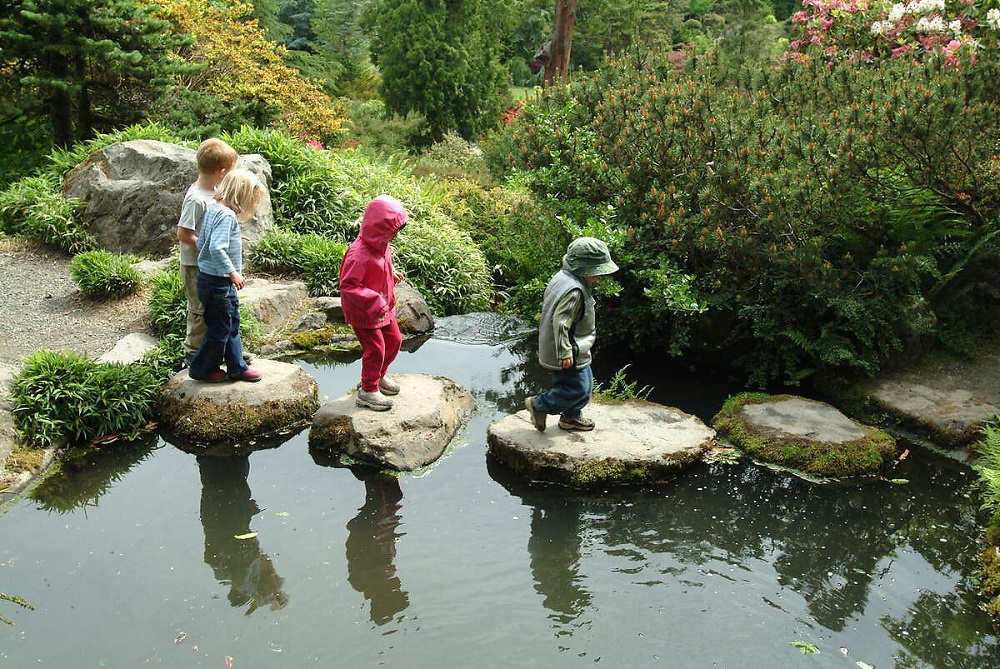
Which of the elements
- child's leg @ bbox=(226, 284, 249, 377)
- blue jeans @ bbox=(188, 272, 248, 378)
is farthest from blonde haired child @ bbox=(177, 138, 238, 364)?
child's leg @ bbox=(226, 284, 249, 377)

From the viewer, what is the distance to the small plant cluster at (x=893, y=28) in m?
8.17

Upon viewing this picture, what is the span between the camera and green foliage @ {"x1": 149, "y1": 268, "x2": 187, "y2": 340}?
7.64 meters

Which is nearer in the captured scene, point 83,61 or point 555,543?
point 555,543

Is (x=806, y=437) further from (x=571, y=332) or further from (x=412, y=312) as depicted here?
(x=412, y=312)

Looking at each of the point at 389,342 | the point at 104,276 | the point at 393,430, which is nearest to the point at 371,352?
the point at 389,342

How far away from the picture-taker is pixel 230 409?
20.8ft

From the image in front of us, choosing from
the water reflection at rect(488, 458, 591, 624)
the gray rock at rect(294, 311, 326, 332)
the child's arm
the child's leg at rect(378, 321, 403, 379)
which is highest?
the child's arm

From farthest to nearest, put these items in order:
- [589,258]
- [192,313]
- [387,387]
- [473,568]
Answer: [192,313] → [387,387] → [589,258] → [473,568]

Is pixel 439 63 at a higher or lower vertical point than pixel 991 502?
higher

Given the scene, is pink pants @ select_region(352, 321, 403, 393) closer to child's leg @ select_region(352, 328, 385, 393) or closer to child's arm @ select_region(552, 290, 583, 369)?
child's leg @ select_region(352, 328, 385, 393)

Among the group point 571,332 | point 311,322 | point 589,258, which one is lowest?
point 311,322

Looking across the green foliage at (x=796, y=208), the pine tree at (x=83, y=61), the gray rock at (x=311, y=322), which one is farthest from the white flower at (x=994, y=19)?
the pine tree at (x=83, y=61)

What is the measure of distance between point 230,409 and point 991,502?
5.47m

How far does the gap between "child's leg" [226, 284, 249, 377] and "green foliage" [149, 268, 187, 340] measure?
1.19m
